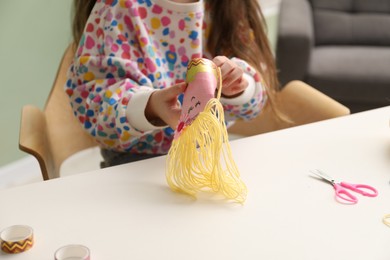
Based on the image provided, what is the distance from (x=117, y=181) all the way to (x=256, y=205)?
8.9 inches

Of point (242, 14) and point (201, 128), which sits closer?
point (201, 128)

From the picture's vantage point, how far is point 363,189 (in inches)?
37.9

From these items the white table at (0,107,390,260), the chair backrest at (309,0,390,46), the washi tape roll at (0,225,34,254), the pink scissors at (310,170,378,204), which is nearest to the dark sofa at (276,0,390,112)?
the chair backrest at (309,0,390,46)

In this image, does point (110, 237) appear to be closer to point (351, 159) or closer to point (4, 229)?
point (4, 229)

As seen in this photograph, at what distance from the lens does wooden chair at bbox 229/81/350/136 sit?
1.39 m

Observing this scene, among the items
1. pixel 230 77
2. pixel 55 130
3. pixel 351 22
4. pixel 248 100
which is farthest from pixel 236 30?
pixel 351 22

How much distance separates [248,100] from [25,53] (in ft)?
3.70

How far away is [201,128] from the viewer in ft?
3.11

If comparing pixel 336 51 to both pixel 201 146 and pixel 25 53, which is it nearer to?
pixel 25 53

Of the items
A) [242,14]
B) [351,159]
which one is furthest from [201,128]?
[242,14]

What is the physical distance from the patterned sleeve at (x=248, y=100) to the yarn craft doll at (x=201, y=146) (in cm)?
27

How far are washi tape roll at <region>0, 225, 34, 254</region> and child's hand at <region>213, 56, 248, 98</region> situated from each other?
447mm

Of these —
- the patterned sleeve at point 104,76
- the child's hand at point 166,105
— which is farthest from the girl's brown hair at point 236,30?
the child's hand at point 166,105

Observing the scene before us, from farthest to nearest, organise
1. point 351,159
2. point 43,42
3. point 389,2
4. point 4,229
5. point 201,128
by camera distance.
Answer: point 389,2 < point 43,42 < point 351,159 < point 201,128 < point 4,229
